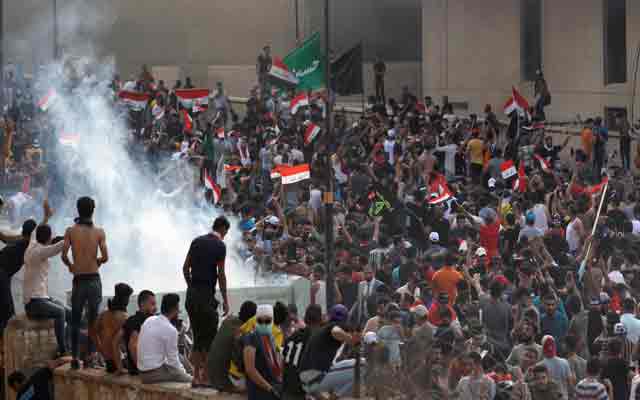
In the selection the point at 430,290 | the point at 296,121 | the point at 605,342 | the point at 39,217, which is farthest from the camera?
the point at 296,121

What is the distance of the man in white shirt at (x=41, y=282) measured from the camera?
13.5 meters

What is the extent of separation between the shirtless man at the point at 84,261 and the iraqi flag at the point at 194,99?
15959 millimetres

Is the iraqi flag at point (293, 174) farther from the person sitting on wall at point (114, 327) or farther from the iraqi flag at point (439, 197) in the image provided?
the person sitting on wall at point (114, 327)

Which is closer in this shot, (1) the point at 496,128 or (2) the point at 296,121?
(1) the point at 496,128

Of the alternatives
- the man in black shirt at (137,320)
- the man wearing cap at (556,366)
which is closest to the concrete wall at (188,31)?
the man in black shirt at (137,320)

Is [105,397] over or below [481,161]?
below

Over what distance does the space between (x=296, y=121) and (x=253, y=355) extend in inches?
667

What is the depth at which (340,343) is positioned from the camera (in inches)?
398

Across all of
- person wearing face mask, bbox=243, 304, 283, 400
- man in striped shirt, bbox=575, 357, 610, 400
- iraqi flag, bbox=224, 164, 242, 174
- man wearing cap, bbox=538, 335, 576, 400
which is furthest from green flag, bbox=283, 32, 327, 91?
man in striped shirt, bbox=575, 357, 610, 400

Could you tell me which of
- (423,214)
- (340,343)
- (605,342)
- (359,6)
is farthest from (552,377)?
(359,6)

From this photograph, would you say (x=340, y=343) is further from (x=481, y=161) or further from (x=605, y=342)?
(x=481, y=161)

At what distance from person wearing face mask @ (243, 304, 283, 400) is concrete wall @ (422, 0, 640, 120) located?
16708 mm

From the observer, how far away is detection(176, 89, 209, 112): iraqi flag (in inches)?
1140

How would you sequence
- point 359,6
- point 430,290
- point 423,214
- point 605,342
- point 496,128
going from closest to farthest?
point 605,342 → point 430,290 → point 423,214 → point 496,128 → point 359,6
